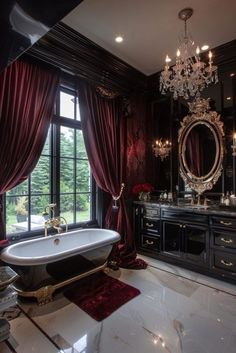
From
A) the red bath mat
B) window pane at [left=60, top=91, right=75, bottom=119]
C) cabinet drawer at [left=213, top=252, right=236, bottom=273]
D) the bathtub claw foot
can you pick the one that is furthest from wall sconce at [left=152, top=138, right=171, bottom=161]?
the bathtub claw foot

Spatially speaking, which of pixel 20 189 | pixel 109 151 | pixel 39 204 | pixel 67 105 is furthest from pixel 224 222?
pixel 67 105

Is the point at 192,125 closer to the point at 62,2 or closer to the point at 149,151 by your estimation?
the point at 149,151

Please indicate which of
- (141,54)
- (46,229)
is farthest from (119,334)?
(141,54)

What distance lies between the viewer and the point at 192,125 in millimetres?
3609

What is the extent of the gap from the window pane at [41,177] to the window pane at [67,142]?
12.2 inches

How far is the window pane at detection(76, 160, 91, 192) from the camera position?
357cm

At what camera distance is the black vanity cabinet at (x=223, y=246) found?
2.73 metres

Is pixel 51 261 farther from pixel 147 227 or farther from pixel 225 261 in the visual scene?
pixel 225 261

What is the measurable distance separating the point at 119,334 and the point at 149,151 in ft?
9.98

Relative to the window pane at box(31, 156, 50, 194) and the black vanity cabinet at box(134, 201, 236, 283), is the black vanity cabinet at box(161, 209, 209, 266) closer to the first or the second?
the black vanity cabinet at box(134, 201, 236, 283)

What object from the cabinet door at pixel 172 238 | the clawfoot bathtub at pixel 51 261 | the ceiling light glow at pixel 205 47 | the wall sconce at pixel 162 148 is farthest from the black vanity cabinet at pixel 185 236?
the ceiling light glow at pixel 205 47

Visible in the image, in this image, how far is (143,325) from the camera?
2.03 meters

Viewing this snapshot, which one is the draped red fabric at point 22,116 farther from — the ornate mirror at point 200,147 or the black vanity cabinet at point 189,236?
the ornate mirror at point 200,147

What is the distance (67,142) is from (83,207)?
3.59 ft
